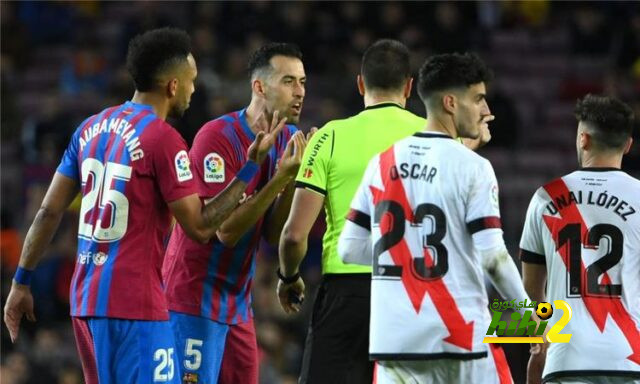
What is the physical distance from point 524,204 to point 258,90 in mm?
7004

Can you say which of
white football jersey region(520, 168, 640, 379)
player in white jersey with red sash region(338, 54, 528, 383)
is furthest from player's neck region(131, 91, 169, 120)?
white football jersey region(520, 168, 640, 379)

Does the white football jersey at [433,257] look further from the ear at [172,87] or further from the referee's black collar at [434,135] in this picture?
the ear at [172,87]

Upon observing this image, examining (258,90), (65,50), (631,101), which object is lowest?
(258,90)

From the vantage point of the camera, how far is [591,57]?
683 inches

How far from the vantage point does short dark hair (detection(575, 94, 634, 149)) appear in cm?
678

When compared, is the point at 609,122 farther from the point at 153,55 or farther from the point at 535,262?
the point at 153,55

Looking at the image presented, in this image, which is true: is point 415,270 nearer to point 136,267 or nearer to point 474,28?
point 136,267

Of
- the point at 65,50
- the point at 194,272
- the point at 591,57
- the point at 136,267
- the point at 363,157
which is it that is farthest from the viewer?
the point at 65,50

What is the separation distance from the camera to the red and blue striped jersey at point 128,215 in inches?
260

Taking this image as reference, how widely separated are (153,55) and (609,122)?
7.93ft

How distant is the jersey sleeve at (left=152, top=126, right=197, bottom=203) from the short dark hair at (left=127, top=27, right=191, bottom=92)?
392mm

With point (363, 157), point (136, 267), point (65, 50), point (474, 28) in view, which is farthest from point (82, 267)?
point (65, 50)

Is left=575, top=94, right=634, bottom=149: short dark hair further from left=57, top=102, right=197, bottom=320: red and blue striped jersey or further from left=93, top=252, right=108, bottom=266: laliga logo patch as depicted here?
left=93, top=252, right=108, bottom=266: laliga logo patch

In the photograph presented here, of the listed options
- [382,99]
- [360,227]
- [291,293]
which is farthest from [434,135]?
[291,293]
